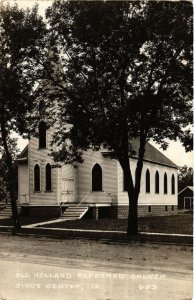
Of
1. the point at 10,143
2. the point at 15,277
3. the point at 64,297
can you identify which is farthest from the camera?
the point at 10,143

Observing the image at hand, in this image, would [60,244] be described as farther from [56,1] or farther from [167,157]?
[167,157]

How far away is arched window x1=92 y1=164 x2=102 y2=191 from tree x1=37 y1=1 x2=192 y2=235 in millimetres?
12184

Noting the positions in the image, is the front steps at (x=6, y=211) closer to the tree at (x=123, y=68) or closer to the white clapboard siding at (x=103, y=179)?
the white clapboard siding at (x=103, y=179)

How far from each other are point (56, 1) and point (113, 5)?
9.13 ft

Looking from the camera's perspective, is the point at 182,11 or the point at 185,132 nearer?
the point at 182,11

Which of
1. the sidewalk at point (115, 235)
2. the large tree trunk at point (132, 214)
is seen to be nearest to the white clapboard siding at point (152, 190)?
the sidewalk at point (115, 235)

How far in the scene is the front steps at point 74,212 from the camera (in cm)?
2971

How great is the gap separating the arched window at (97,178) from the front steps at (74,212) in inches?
70.2

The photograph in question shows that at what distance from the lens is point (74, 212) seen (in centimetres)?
3017

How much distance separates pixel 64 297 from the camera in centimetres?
819

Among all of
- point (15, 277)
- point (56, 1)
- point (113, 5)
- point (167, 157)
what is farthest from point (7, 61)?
point (167, 157)

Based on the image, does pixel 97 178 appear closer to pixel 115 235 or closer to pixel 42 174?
pixel 42 174

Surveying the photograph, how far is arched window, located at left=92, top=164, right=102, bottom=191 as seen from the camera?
31734 millimetres

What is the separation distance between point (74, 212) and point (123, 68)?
47.9ft
